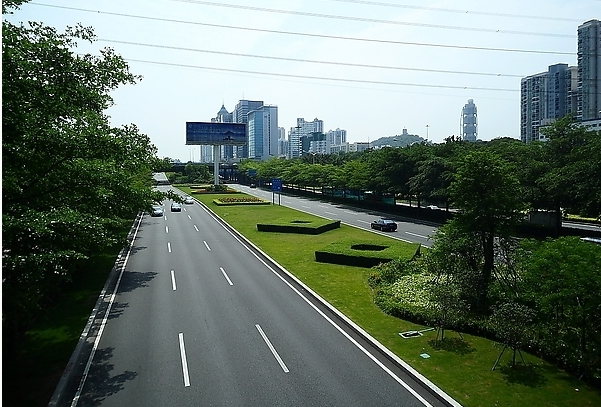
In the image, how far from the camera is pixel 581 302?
39.4ft

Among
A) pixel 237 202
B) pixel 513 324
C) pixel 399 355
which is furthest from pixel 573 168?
pixel 237 202

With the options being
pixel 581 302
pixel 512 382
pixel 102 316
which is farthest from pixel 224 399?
pixel 581 302

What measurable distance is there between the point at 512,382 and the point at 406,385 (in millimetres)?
2687

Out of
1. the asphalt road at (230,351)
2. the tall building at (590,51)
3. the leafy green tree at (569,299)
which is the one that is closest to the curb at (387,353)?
the asphalt road at (230,351)

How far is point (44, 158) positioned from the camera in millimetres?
10062

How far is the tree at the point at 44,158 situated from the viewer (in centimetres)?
884

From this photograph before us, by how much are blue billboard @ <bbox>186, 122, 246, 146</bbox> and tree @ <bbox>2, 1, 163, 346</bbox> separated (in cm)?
8466

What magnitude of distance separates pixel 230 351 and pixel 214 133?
285 ft

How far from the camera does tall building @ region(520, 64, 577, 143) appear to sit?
280 ft

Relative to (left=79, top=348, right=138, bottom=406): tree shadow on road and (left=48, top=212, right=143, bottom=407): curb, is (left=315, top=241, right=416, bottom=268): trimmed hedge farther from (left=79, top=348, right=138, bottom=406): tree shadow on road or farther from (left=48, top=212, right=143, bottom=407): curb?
(left=79, top=348, right=138, bottom=406): tree shadow on road

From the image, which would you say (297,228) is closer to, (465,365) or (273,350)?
(273,350)

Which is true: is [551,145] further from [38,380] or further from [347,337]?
[38,380]

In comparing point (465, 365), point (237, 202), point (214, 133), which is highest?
point (214, 133)

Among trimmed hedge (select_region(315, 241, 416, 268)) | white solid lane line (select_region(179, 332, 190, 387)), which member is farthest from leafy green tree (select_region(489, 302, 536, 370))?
trimmed hedge (select_region(315, 241, 416, 268))
